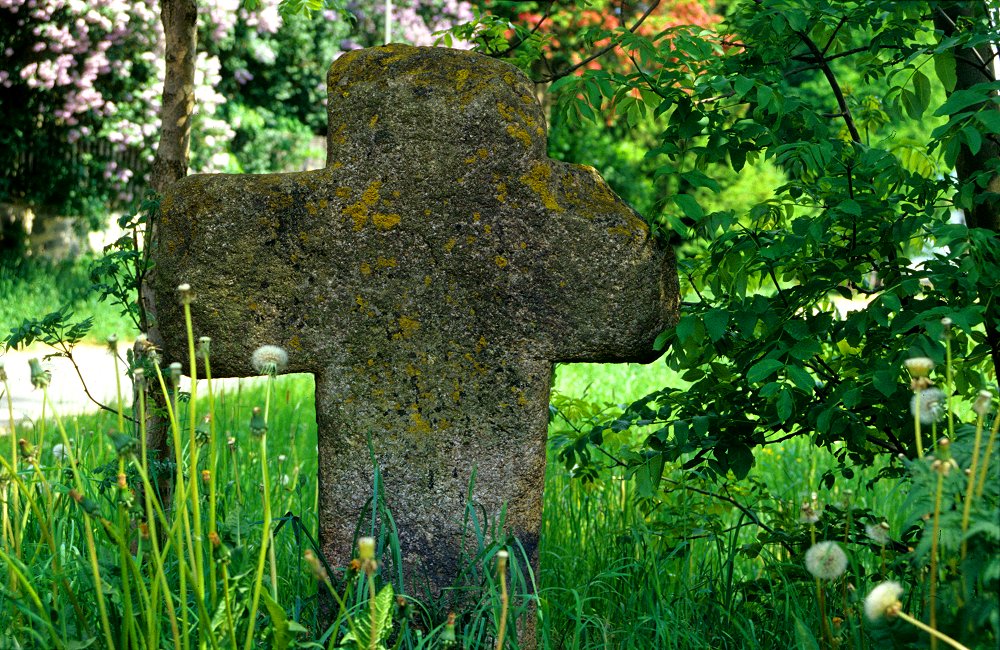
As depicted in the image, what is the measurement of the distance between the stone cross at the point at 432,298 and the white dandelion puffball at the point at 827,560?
0.80 m

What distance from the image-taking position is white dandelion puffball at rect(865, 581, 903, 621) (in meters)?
1.53

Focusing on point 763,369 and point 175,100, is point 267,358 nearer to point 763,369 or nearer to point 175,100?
point 763,369

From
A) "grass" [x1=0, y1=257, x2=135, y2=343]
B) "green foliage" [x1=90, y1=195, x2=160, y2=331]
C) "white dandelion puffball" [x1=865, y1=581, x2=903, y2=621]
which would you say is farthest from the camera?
"grass" [x1=0, y1=257, x2=135, y2=343]

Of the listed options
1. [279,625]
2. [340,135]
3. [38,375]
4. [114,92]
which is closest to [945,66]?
[340,135]

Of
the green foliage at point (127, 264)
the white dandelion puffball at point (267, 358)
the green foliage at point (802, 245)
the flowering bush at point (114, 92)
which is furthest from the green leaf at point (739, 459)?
the flowering bush at point (114, 92)

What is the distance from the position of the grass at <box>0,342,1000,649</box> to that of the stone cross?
171mm

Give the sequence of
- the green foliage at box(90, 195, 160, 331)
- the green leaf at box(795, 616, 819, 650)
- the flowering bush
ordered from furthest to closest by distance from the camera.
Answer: the flowering bush → the green foliage at box(90, 195, 160, 331) → the green leaf at box(795, 616, 819, 650)

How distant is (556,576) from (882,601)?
1.57 m

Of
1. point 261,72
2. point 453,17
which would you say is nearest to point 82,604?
point 261,72

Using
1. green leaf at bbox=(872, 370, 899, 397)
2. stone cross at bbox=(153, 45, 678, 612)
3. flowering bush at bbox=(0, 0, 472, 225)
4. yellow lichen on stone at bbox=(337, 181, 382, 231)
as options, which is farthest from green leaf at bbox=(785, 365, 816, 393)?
flowering bush at bbox=(0, 0, 472, 225)

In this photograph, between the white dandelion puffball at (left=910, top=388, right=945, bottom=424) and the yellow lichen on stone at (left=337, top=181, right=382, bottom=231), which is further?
the yellow lichen on stone at (left=337, top=181, right=382, bottom=231)

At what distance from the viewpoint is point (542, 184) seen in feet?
8.21

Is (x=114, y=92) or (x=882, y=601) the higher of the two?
(x=114, y=92)

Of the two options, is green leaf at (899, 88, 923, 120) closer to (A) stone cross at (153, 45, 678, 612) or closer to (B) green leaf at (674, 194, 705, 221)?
(B) green leaf at (674, 194, 705, 221)
